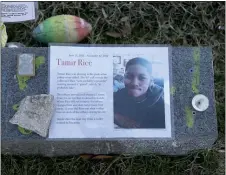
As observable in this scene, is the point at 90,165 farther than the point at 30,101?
Yes

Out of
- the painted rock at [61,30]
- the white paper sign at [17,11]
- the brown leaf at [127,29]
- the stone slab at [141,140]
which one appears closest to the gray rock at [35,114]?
the stone slab at [141,140]

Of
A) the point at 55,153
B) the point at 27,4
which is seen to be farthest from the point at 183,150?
the point at 27,4

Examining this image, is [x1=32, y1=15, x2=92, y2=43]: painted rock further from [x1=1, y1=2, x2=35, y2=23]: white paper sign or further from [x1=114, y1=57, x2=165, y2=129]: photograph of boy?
[x1=114, y1=57, x2=165, y2=129]: photograph of boy

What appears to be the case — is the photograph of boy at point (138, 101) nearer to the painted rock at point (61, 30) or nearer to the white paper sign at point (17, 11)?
the painted rock at point (61, 30)

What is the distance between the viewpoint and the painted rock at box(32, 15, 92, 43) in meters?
1.96

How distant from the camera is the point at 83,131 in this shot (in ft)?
5.58

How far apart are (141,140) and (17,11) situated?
3.24ft

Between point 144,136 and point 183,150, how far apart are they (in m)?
0.28

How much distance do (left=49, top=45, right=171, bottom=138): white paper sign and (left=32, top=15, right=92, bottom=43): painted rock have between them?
0.22 metres

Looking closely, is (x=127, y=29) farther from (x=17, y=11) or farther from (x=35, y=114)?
(x=35, y=114)

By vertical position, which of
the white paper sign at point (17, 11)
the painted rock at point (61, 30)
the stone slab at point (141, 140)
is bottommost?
the stone slab at point (141, 140)

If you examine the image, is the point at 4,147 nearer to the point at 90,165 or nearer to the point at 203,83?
the point at 90,165

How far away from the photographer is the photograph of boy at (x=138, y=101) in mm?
1723

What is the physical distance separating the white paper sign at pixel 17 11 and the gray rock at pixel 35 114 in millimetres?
626
